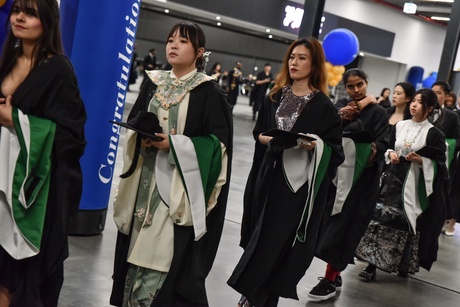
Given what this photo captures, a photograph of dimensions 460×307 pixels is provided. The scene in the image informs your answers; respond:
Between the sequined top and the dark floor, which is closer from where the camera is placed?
the sequined top

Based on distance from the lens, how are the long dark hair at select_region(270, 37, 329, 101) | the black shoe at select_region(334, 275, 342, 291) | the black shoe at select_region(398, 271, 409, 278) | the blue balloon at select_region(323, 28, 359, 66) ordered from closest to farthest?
the long dark hair at select_region(270, 37, 329, 101), the black shoe at select_region(334, 275, 342, 291), the black shoe at select_region(398, 271, 409, 278), the blue balloon at select_region(323, 28, 359, 66)

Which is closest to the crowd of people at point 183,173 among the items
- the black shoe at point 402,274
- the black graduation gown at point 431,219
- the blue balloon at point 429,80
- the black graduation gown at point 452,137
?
the black graduation gown at point 431,219

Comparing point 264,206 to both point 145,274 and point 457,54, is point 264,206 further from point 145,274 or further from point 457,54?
point 457,54

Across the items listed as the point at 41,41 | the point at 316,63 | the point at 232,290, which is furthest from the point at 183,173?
the point at 232,290

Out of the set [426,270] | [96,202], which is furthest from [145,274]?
[426,270]

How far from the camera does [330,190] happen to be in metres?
4.47

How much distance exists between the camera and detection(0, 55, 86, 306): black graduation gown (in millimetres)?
2473

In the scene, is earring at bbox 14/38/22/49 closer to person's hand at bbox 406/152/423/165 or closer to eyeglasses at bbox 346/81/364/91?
eyeglasses at bbox 346/81/364/91

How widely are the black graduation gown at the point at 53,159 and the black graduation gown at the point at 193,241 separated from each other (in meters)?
0.53

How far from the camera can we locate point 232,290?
14.0 ft

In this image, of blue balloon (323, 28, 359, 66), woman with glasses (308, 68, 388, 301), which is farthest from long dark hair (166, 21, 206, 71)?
blue balloon (323, 28, 359, 66)

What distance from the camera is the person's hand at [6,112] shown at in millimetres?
2387

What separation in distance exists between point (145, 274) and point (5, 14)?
1.43 meters

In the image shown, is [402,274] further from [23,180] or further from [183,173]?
[23,180]
